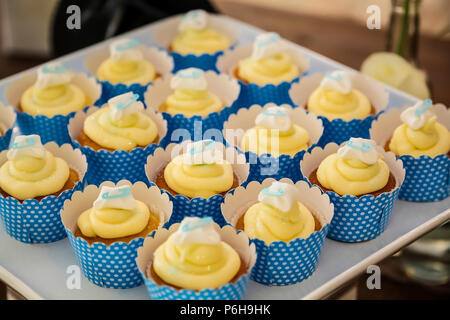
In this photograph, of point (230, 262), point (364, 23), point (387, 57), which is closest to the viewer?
point (230, 262)

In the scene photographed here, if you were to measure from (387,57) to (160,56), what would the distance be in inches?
35.6

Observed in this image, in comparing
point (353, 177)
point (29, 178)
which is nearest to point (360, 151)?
point (353, 177)

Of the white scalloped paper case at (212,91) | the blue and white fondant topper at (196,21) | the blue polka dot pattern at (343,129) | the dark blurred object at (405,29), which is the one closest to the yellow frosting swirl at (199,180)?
the white scalloped paper case at (212,91)

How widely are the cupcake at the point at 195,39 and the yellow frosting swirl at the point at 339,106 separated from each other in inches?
22.4

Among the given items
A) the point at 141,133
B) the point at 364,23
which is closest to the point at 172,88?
the point at 141,133

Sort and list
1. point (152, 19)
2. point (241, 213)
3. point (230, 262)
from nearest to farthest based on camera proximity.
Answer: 1. point (230, 262)
2. point (241, 213)
3. point (152, 19)

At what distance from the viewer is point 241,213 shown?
1954mm

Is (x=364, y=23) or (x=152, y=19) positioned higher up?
(x=152, y=19)

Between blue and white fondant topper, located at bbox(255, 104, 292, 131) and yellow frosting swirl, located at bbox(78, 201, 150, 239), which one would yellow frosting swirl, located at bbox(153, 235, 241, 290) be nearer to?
yellow frosting swirl, located at bbox(78, 201, 150, 239)

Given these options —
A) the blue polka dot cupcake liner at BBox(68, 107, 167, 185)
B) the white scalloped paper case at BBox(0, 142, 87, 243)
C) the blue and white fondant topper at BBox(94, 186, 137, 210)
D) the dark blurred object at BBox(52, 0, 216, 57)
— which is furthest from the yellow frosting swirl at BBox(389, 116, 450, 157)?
the dark blurred object at BBox(52, 0, 216, 57)

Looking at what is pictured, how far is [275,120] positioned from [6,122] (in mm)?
886

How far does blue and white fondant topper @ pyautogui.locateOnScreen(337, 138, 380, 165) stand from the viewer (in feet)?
6.48

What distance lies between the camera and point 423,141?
2.15 meters

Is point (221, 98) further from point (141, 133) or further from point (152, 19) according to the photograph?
point (152, 19)
